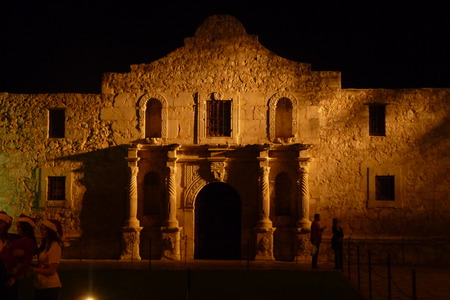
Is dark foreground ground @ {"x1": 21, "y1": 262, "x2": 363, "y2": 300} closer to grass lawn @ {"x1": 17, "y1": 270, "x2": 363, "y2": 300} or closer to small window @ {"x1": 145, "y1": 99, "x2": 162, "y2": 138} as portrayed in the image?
grass lawn @ {"x1": 17, "y1": 270, "x2": 363, "y2": 300}

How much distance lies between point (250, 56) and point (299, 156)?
4.10m

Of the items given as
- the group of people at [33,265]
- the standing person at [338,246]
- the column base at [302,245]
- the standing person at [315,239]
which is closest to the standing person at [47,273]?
the group of people at [33,265]

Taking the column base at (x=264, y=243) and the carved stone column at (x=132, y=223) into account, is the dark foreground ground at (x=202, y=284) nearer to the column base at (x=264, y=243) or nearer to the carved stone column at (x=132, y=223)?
the column base at (x=264, y=243)

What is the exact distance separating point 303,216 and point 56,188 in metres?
9.19

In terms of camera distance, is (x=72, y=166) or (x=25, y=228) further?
(x=72, y=166)

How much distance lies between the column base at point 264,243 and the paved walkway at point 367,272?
0.48 meters

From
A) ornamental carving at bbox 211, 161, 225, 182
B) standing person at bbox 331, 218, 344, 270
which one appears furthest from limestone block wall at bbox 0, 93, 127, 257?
standing person at bbox 331, 218, 344, 270

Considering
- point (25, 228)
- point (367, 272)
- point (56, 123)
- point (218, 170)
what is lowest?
point (367, 272)

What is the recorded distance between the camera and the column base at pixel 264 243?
23797mm

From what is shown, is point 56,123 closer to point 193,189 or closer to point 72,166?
point 72,166

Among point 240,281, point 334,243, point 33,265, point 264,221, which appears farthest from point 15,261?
point 264,221

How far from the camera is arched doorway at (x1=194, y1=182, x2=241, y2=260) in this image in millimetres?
24688

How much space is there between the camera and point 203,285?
17531 millimetres

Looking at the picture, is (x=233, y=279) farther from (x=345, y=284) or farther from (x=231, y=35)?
(x=231, y=35)
